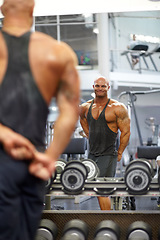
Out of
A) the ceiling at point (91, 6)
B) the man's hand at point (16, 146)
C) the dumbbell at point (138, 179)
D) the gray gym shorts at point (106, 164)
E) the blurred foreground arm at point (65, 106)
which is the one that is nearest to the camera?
the man's hand at point (16, 146)

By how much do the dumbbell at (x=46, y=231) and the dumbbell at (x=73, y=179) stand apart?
0.90 feet

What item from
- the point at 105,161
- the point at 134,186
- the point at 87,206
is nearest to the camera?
the point at 134,186

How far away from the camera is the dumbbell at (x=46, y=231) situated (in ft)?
9.33

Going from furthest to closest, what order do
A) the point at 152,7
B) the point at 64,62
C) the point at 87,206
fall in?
the point at 87,206
the point at 152,7
the point at 64,62

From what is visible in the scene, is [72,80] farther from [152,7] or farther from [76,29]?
[76,29]

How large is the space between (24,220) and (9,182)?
0.17m

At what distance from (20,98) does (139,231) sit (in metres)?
1.84

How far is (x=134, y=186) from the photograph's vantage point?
292 centimetres

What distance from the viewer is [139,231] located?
2824mm

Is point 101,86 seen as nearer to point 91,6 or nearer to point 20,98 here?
point 91,6

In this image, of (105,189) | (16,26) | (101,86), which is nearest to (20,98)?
(16,26)

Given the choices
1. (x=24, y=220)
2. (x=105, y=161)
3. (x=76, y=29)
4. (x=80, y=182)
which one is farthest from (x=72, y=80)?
(x=76, y=29)

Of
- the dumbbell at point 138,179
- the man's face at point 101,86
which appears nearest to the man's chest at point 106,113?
the man's face at point 101,86

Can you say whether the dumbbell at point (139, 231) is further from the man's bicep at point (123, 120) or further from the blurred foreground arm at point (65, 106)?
the blurred foreground arm at point (65, 106)
